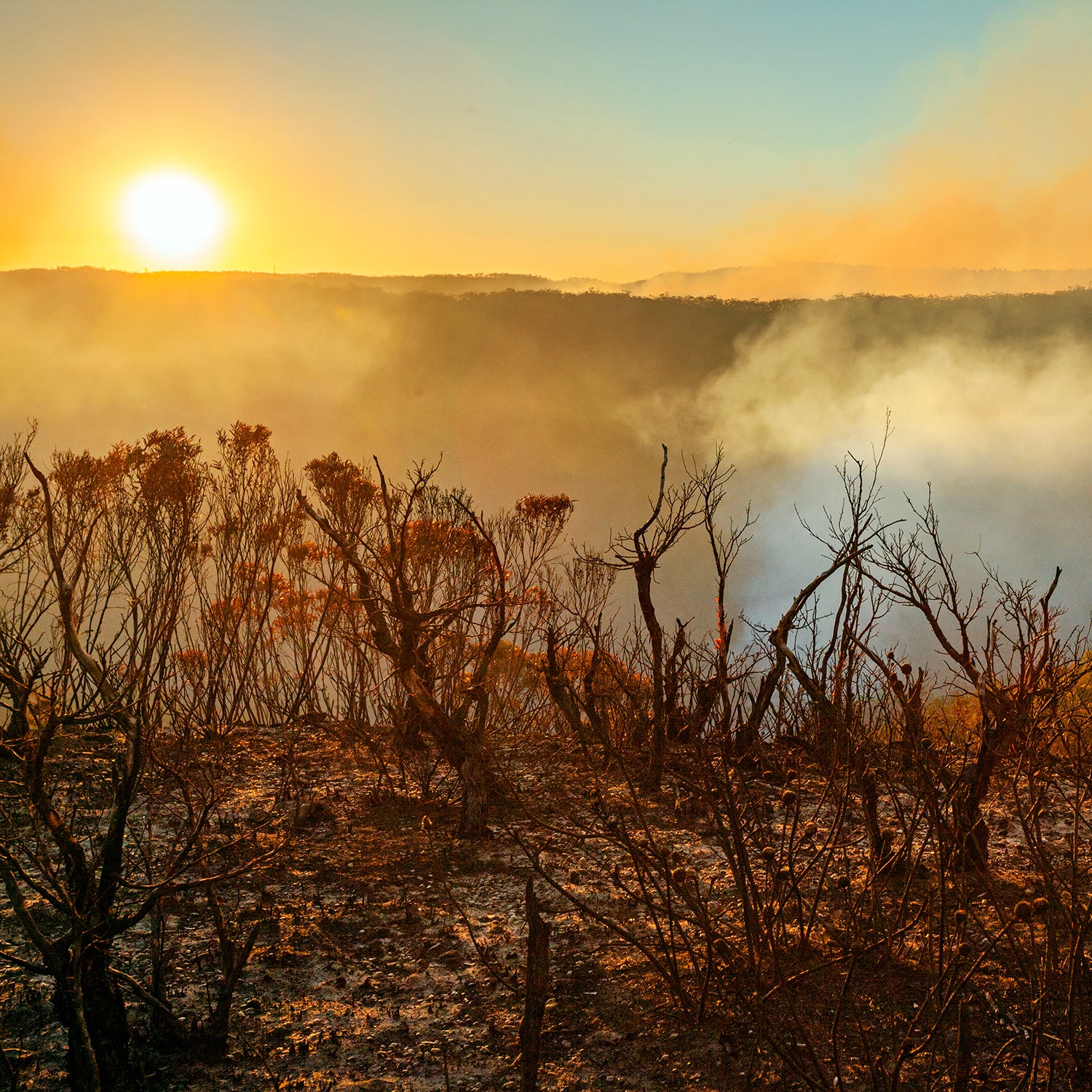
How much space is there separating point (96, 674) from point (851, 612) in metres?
3.31

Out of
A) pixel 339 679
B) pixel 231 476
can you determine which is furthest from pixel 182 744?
pixel 231 476

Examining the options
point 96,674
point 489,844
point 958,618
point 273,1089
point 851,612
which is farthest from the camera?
point 489,844

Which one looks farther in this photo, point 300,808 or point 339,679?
point 339,679

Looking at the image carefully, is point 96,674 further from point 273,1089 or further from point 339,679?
point 339,679

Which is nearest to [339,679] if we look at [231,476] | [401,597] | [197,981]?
[231,476]

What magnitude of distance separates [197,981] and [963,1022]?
3.99 metres

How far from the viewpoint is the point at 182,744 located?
4.91 metres

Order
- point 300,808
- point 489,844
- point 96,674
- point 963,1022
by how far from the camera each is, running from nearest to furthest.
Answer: point 963,1022 → point 96,674 → point 489,844 → point 300,808

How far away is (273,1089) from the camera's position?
4.04m

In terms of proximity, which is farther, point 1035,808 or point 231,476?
point 231,476

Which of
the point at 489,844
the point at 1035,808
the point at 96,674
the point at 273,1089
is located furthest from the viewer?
the point at 489,844

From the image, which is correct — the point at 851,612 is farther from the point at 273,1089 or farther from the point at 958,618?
the point at 273,1089

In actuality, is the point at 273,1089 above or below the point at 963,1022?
below

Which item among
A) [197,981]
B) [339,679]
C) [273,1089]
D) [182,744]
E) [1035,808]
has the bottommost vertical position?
[273,1089]
